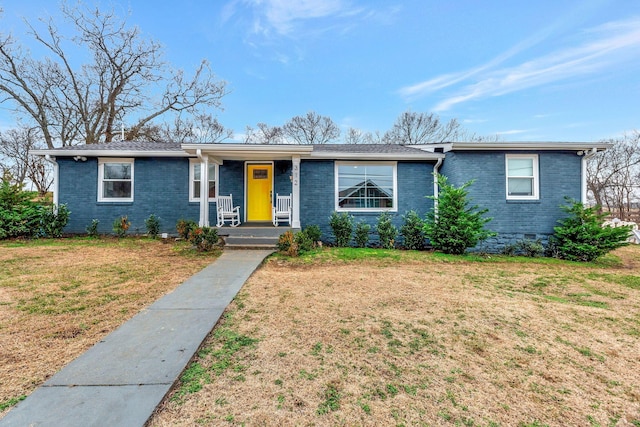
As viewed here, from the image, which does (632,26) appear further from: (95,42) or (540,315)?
(95,42)

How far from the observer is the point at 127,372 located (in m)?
2.14

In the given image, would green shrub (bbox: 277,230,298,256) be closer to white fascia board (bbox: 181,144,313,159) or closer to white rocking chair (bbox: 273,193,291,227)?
white rocking chair (bbox: 273,193,291,227)

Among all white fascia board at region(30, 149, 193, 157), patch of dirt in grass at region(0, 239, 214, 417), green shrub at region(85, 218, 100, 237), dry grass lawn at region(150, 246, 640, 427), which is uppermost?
white fascia board at region(30, 149, 193, 157)

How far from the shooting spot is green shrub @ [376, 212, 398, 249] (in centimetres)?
884

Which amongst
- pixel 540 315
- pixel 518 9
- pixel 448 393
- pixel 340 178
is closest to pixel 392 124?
pixel 518 9

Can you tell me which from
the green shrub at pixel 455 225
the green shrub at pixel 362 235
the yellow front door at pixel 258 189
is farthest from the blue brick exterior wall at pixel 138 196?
the green shrub at pixel 455 225

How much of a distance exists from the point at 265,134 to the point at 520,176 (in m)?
22.7

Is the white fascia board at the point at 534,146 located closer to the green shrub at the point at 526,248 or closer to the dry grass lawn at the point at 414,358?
the green shrub at the point at 526,248

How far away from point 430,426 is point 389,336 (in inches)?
47.1

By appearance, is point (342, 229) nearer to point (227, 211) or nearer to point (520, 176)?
point (227, 211)

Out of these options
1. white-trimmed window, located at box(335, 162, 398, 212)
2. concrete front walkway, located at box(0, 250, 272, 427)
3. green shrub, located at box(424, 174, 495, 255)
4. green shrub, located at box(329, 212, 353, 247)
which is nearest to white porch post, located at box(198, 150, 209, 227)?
green shrub, located at box(329, 212, 353, 247)

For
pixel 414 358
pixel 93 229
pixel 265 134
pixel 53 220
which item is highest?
pixel 265 134

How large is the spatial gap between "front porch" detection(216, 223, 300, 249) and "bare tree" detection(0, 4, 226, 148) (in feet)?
53.9

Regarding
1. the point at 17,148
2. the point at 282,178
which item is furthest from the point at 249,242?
the point at 17,148
